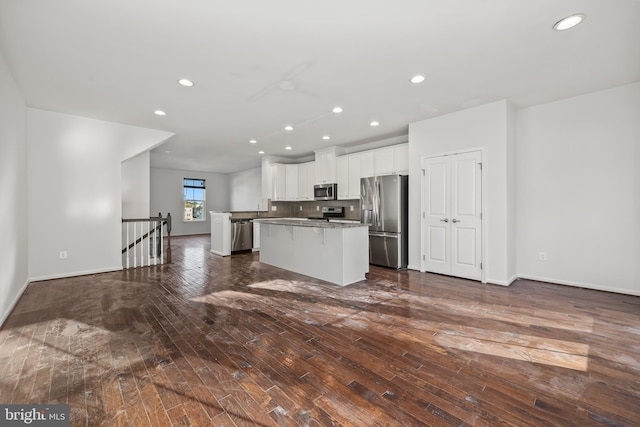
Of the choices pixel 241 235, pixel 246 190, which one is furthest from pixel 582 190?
pixel 246 190

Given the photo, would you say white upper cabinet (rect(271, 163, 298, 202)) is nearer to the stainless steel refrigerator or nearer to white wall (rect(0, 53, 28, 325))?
the stainless steel refrigerator

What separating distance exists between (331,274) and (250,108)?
2.95 meters

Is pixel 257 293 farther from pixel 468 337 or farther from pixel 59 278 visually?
pixel 59 278

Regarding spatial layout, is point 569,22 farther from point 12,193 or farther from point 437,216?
point 12,193

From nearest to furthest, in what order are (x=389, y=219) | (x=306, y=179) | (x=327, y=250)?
(x=327, y=250)
(x=389, y=219)
(x=306, y=179)

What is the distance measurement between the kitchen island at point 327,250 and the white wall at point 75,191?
3.09 meters

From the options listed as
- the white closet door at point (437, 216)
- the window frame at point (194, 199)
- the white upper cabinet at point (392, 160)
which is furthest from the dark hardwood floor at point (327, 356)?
the window frame at point (194, 199)

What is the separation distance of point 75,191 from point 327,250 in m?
4.44

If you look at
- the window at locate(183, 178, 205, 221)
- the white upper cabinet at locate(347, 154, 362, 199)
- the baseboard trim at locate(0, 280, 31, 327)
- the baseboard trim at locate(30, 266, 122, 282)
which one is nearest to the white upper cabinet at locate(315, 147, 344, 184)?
the white upper cabinet at locate(347, 154, 362, 199)

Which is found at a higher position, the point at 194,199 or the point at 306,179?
the point at 306,179

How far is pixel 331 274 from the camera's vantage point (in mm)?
4277

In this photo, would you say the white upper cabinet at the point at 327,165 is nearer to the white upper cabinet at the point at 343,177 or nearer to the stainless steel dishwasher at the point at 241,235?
the white upper cabinet at the point at 343,177

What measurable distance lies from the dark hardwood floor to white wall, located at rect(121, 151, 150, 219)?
2529 millimetres

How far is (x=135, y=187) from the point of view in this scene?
6.12 m
